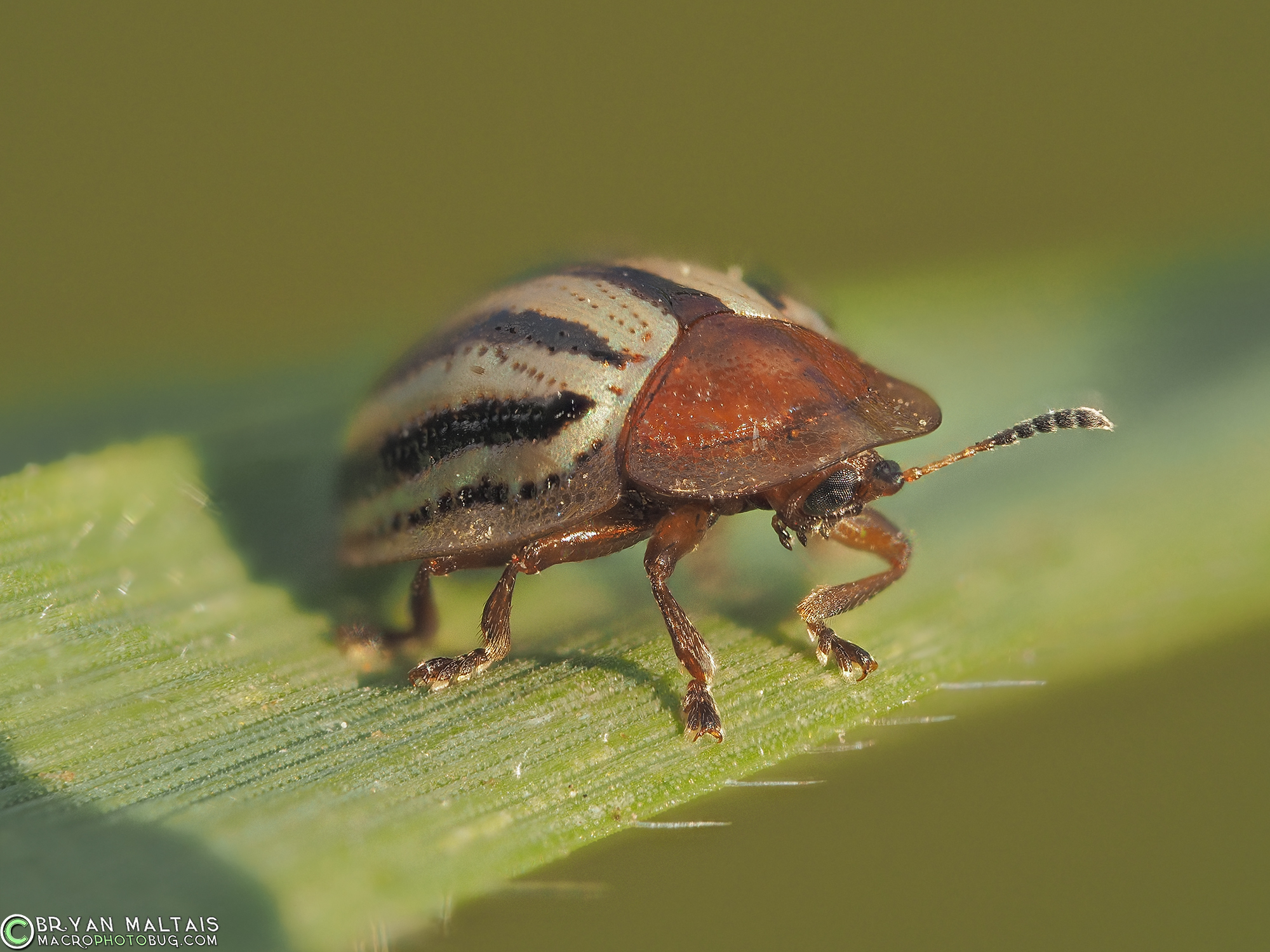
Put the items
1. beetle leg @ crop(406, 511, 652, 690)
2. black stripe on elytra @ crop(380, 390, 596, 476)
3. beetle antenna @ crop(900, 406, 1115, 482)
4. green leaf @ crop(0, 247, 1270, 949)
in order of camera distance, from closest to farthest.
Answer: green leaf @ crop(0, 247, 1270, 949)
beetle leg @ crop(406, 511, 652, 690)
beetle antenna @ crop(900, 406, 1115, 482)
black stripe on elytra @ crop(380, 390, 596, 476)

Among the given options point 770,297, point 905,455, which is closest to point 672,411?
point 770,297

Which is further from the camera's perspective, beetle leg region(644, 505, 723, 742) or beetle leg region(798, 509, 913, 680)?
beetle leg region(798, 509, 913, 680)

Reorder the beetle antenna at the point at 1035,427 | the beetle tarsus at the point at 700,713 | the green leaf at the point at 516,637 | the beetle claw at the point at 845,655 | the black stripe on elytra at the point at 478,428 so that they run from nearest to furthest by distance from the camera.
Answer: the green leaf at the point at 516,637 < the beetle tarsus at the point at 700,713 < the beetle claw at the point at 845,655 < the beetle antenna at the point at 1035,427 < the black stripe on elytra at the point at 478,428

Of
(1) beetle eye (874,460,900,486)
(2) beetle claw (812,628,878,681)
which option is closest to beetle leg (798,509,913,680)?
(2) beetle claw (812,628,878,681)

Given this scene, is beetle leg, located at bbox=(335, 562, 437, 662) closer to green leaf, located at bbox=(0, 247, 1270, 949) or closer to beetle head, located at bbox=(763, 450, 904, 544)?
green leaf, located at bbox=(0, 247, 1270, 949)

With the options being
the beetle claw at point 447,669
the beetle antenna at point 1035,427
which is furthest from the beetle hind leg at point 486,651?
the beetle antenna at point 1035,427

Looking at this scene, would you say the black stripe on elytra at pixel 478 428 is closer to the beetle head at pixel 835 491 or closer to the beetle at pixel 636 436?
the beetle at pixel 636 436

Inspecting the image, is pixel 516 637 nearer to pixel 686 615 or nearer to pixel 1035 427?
pixel 686 615
